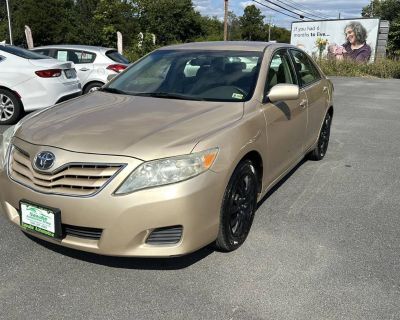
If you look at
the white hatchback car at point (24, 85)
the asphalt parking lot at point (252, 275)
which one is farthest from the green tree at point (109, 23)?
the asphalt parking lot at point (252, 275)

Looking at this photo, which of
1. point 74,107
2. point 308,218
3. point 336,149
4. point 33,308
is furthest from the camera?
point 336,149

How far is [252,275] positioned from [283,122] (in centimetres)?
152

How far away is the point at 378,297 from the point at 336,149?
4076 mm

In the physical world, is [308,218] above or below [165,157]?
below

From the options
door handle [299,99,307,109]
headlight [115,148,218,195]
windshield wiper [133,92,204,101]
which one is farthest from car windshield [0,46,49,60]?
headlight [115,148,218,195]

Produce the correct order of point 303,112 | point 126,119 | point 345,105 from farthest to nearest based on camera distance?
point 345,105
point 303,112
point 126,119

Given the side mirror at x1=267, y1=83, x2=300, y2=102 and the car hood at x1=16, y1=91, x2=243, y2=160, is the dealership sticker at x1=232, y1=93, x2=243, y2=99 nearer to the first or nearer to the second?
the car hood at x1=16, y1=91, x2=243, y2=160

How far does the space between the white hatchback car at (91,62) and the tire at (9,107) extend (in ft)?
9.51

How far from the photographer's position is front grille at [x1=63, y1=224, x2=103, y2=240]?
2738 millimetres

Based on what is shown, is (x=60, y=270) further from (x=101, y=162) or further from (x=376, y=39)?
(x=376, y=39)

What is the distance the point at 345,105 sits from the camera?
1149cm

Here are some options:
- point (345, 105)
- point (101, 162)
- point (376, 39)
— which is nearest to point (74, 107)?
point (101, 162)

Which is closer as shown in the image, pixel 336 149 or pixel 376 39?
pixel 336 149

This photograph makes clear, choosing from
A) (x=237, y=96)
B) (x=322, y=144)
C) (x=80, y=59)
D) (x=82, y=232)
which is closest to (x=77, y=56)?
(x=80, y=59)
